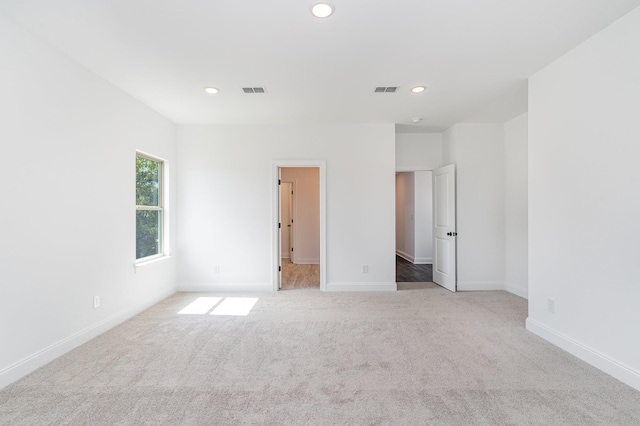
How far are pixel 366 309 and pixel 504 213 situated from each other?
285 cm

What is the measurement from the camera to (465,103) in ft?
12.9

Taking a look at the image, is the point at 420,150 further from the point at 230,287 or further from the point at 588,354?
the point at 230,287

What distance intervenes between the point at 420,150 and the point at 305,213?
11.1ft

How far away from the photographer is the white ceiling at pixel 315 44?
207cm

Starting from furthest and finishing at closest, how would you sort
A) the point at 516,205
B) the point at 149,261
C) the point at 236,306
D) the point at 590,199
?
the point at 516,205 → the point at 149,261 → the point at 236,306 → the point at 590,199

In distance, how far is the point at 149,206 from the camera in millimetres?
4285

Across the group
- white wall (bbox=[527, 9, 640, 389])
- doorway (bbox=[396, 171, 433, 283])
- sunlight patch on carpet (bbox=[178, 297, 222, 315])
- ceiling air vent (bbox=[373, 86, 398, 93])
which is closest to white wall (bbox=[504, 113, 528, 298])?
white wall (bbox=[527, 9, 640, 389])

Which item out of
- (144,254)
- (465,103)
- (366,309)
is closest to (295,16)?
(465,103)

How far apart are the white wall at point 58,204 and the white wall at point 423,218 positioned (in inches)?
241

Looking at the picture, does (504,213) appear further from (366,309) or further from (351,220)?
(366,309)

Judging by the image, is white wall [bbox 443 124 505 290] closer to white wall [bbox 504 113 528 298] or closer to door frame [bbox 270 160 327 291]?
white wall [bbox 504 113 528 298]

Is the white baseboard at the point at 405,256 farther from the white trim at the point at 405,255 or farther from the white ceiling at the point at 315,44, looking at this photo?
the white ceiling at the point at 315,44

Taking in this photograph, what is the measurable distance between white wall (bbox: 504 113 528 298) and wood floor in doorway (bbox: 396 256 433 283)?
4.49ft

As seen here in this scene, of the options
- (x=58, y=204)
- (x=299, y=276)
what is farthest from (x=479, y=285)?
(x=58, y=204)
